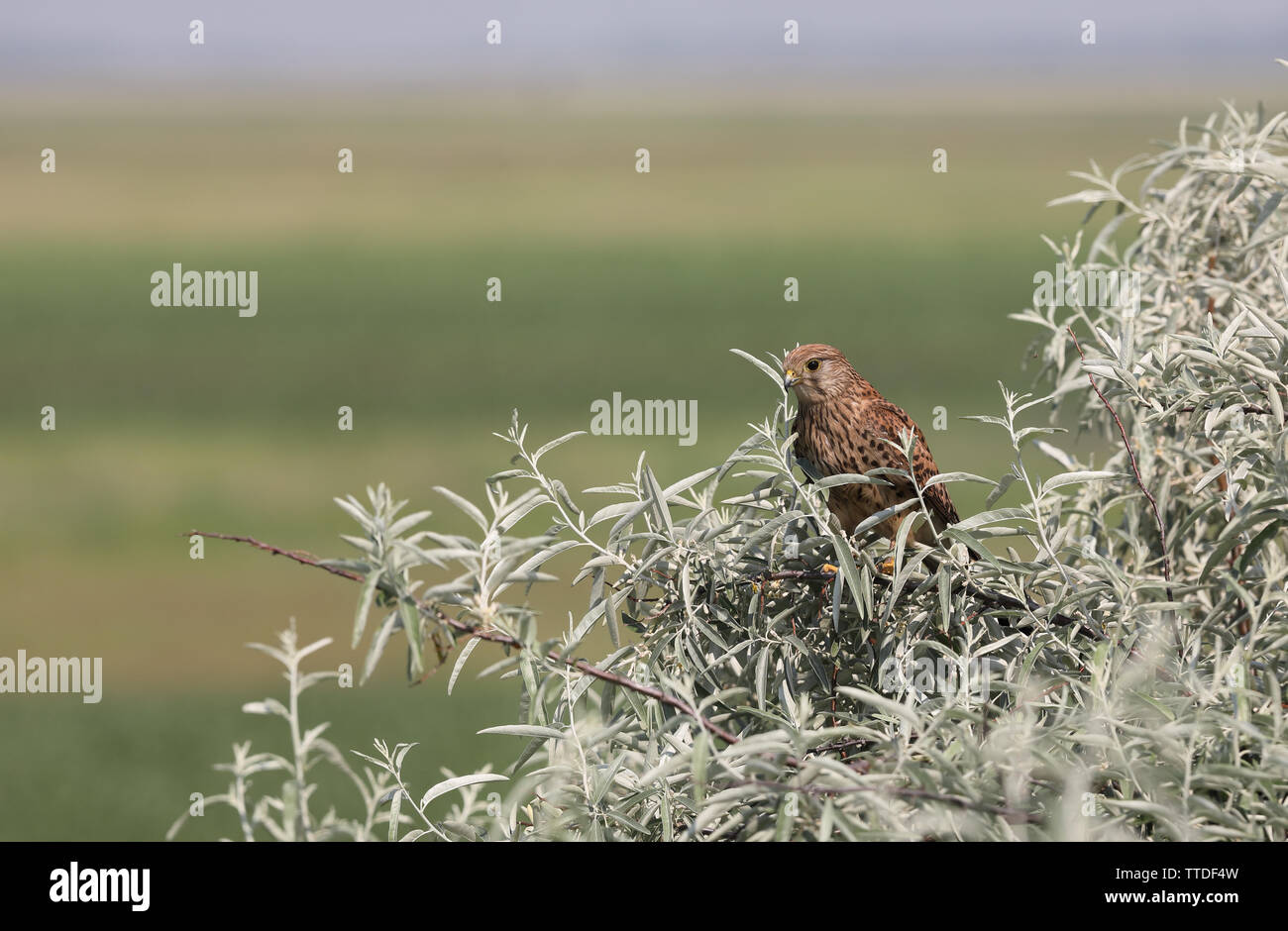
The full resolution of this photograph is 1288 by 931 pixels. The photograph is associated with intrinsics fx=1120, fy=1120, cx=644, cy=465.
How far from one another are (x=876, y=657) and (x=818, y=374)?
1280mm

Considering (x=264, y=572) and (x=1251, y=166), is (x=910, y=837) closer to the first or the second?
(x=1251, y=166)

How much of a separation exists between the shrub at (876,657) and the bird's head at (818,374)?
0.90 metres

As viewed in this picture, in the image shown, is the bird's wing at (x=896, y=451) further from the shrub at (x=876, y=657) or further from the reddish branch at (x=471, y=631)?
the reddish branch at (x=471, y=631)

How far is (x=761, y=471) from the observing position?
181 cm

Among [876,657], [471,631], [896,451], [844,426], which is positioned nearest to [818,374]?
[844,426]

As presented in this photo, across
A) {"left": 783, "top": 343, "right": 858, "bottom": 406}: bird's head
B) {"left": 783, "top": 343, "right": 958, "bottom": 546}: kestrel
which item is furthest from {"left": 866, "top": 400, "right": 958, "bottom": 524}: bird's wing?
{"left": 783, "top": 343, "right": 858, "bottom": 406}: bird's head

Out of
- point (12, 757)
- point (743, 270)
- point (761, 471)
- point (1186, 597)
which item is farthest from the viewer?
point (743, 270)

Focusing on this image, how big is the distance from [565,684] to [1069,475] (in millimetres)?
848

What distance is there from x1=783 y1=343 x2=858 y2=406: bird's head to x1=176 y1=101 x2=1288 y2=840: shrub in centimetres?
90

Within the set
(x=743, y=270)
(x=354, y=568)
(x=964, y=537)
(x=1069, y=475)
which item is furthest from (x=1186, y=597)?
(x=743, y=270)

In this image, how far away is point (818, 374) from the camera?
295 centimetres

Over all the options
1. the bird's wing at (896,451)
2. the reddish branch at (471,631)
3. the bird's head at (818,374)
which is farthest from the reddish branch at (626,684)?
the bird's head at (818,374)

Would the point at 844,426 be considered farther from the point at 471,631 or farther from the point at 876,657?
the point at 471,631

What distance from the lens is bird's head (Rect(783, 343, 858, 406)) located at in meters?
2.88
